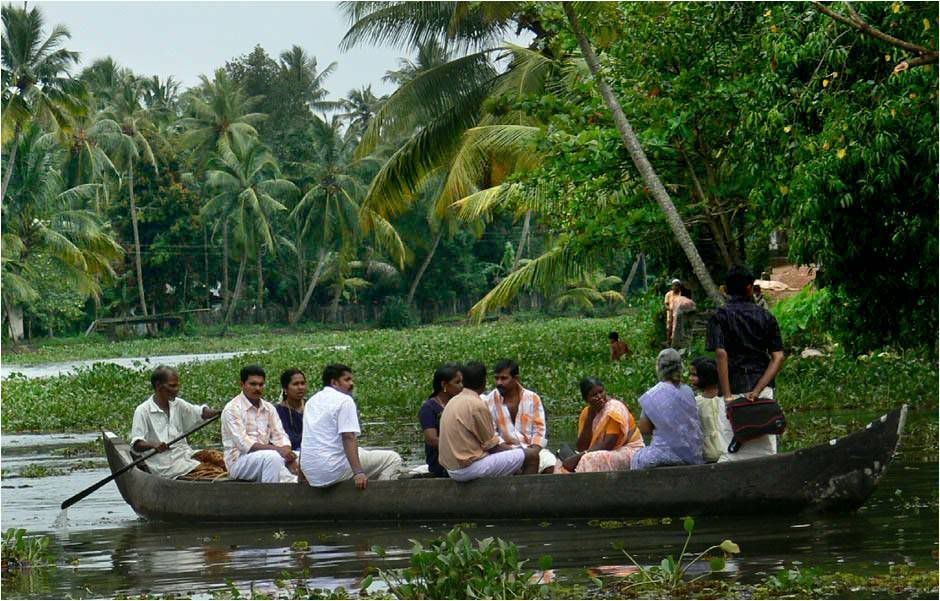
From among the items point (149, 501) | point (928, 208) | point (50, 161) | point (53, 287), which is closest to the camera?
point (149, 501)

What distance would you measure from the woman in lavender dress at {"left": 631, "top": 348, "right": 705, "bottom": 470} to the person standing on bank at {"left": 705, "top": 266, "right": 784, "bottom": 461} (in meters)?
0.26

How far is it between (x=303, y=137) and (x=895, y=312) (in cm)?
4522

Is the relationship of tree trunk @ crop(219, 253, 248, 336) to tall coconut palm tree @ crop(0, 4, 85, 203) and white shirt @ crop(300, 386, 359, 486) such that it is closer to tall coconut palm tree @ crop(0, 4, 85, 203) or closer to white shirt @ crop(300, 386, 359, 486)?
tall coconut palm tree @ crop(0, 4, 85, 203)

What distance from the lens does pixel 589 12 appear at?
1590 cm

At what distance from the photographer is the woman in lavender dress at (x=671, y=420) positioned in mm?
9094

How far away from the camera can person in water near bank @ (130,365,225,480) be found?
1063 centimetres

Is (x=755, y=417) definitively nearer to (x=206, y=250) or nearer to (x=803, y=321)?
(x=803, y=321)

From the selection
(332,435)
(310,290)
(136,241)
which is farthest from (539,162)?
(310,290)

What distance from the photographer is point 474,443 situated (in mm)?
9445

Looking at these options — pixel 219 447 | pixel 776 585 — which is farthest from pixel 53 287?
pixel 776 585

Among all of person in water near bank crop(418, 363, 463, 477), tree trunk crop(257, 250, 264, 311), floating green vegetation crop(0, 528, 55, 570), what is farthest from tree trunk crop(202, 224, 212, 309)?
floating green vegetation crop(0, 528, 55, 570)

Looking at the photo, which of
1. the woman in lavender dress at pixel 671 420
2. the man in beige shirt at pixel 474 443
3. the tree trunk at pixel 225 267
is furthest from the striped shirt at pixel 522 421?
the tree trunk at pixel 225 267

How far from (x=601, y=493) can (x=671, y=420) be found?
26.9 inches

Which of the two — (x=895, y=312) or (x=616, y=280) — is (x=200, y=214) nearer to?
(x=616, y=280)
